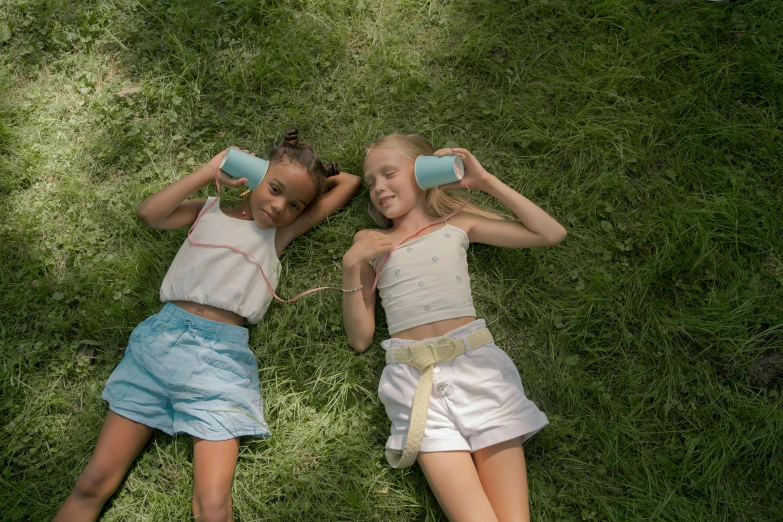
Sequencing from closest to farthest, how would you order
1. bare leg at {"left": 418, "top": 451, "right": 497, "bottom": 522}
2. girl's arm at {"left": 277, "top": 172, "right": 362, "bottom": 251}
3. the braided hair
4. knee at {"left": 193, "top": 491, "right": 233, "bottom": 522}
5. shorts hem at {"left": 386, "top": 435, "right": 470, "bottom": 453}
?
1. bare leg at {"left": 418, "top": 451, "right": 497, "bottom": 522}
2. shorts hem at {"left": 386, "top": 435, "right": 470, "bottom": 453}
3. knee at {"left": 193, "top": 491, "right": 233, "bottom": 522}
4. the braided hair
5. girl's arm at {"left": 277, "top": 172, "right": 362, "bottom": 251}

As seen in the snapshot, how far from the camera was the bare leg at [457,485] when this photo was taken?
256 cm

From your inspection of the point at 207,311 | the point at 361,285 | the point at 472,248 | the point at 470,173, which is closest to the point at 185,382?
the point at 207,311

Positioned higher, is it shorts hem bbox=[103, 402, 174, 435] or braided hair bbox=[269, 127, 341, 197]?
braided hair bbox=[269, 127, 341, 197]

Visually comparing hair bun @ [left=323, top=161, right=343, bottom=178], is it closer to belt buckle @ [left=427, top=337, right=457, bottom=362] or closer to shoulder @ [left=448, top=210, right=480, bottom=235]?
shoulder @ [left=448, top=210, right=480, bottom=235]

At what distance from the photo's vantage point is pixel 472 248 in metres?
3.28

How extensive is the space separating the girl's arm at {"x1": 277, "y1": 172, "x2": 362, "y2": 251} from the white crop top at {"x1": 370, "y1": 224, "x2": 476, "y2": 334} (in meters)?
0.48

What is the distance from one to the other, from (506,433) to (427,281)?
2.75 feet

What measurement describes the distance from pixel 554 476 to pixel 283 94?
2.72m

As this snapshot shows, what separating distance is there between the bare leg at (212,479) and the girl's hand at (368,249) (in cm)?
113

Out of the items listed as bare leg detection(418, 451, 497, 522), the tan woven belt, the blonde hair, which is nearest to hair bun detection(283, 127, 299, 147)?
the blonde hair

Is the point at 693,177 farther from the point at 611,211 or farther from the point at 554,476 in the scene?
the point at 554,476

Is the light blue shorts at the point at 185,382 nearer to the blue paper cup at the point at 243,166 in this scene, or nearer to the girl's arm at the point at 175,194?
the girl's arm at the point at 175,194

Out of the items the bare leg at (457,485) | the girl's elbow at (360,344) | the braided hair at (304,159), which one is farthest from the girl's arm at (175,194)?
the bare leg at (457,485)

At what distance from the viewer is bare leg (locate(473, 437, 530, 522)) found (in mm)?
2627
